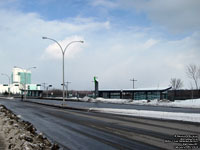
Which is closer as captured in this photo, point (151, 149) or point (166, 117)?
point (151, 149)

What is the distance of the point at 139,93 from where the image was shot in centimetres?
6328

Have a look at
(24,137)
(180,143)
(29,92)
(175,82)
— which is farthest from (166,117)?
(29,92)

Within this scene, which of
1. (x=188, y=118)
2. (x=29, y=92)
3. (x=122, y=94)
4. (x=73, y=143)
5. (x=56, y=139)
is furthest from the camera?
(x=29, y=92)

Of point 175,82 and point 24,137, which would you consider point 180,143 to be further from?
point 175,82

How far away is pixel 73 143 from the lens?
388 inches

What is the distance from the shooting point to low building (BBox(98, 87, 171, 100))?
5790cm

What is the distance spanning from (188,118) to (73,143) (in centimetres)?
1188

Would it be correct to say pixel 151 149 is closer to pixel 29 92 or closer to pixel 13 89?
pixel 29 92

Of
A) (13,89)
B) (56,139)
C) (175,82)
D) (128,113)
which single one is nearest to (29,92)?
(13,89)

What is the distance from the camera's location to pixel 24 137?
9.09m

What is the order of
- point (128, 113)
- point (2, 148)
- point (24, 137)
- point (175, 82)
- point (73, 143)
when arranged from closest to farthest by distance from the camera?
point (2, 148) → point (24, 137) → point (73, 143) → point (128, 113) → point (175, 82)

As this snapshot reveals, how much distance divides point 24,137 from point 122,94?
62.2 metres

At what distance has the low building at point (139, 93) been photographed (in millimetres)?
57903

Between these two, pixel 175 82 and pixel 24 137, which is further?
pixel 175 82
